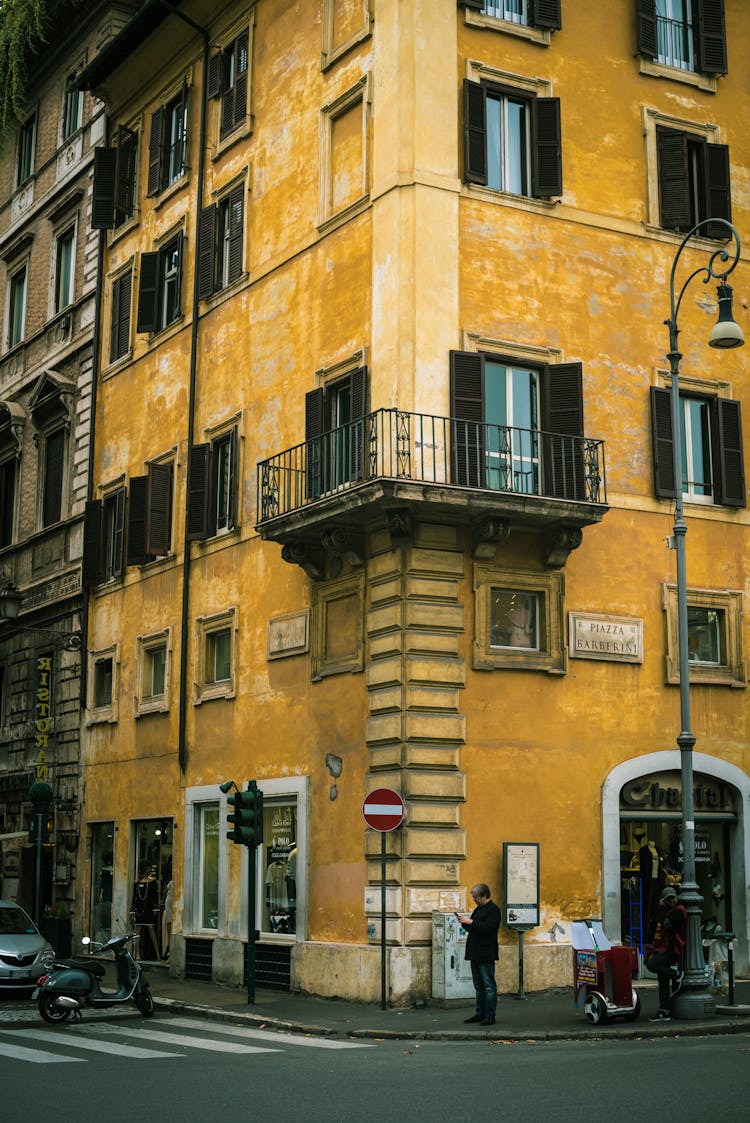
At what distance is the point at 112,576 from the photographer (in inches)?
1121

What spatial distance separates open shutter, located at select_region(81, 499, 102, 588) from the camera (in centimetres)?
2891

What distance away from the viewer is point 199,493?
25016mm

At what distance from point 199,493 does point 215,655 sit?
277 cm

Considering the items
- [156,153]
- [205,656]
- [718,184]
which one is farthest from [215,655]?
[718,184]

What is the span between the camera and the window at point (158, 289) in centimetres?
2753

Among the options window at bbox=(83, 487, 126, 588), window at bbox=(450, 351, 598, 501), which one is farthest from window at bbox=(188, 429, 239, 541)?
window at bbox=(450, 351, 598, 501)

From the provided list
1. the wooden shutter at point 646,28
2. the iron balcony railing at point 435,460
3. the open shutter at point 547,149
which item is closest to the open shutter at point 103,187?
the iron balcony railing at point 435,460

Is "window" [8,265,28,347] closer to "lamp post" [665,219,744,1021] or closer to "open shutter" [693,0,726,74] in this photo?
"open shutter" [693,0,726,74]

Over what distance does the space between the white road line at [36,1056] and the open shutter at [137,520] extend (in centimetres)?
1273

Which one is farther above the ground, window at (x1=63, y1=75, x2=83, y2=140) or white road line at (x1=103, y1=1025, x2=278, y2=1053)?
window at (x1=63, y1=75, x2=83, y2=140)

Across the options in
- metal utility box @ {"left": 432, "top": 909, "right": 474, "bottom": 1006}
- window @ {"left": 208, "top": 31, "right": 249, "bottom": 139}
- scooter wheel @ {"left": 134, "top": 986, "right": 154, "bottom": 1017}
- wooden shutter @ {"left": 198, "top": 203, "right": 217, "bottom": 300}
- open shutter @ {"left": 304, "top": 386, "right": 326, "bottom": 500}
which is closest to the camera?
metal utility box @ {"left": 432, "top": 909, "right": 474, "bottom": 1006}

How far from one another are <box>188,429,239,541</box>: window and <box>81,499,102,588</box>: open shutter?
427 centimetres

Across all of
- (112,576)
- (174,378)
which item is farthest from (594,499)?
(112,576)

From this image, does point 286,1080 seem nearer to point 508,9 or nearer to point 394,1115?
point 394,1115
